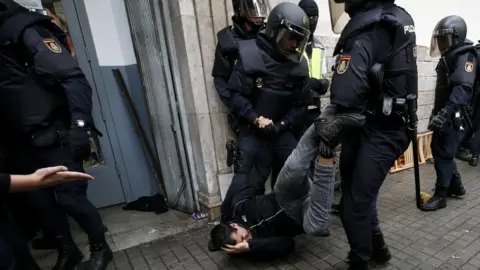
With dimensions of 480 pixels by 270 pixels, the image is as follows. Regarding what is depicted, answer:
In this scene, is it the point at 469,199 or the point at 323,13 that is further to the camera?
the point at 323,13

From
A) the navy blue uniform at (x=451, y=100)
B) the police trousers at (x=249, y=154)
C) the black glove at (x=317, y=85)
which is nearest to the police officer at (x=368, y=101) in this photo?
the black glove at (x=317, y=85)

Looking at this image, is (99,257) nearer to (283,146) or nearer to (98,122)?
(98,122)

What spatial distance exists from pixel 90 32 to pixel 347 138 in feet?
9.87

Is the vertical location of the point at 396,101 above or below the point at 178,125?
above

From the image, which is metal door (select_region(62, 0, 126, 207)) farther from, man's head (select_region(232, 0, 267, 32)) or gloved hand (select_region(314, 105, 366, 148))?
gloved hand (select_region(314, 105, 366, 148))

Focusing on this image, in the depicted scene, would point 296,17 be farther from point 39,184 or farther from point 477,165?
point 477,165

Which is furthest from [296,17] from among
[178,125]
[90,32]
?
[90,32]

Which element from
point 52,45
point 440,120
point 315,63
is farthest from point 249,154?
point 440,120

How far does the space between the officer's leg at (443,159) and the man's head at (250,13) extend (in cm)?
226

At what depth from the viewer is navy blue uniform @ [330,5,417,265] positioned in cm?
153

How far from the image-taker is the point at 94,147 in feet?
10.3

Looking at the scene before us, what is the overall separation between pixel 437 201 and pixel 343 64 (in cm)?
225

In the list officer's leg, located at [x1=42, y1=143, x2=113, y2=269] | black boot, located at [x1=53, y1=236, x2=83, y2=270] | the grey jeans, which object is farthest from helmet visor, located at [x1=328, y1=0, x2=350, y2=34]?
black boot, located at [x1=53, y1=236, x2=83, y2=270]

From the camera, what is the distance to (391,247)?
7.16ft
